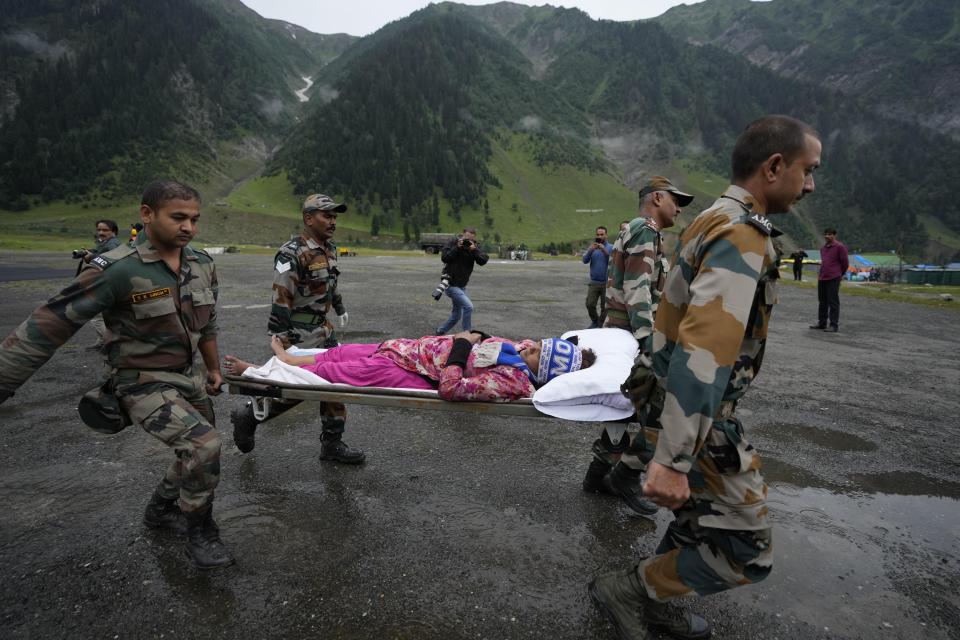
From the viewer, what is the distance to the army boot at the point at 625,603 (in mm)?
2338

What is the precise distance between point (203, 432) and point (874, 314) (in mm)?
18257

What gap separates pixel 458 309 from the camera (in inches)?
371

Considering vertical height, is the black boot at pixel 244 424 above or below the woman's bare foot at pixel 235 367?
below

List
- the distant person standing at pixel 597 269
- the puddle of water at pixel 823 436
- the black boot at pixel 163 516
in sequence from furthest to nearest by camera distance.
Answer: the distant person standing at pixel 597 269 → the puddle of water at pixel 823 436 → the black boot at pixel 163 516

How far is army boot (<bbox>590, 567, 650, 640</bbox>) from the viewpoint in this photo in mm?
2338

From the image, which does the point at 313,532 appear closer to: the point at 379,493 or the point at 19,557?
the point at 379,493

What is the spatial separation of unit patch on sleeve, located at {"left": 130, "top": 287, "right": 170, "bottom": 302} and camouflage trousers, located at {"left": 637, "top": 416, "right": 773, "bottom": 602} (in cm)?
308

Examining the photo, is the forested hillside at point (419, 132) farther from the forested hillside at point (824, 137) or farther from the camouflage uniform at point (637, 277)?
the camouflage uniform at point (637, 277)

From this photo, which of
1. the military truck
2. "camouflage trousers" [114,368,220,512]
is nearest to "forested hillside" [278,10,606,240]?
the military truck

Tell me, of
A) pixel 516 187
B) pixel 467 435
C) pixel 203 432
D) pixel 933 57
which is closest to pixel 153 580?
pixel 203 432

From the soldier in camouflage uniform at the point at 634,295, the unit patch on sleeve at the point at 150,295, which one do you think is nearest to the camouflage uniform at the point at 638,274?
the soldier in camouflage uniform at the point at 634,295

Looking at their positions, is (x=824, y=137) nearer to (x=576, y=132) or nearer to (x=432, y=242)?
(x=576, y=132)

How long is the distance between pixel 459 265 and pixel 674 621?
24.0 feet

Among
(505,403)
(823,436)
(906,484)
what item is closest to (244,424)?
(505,403)
